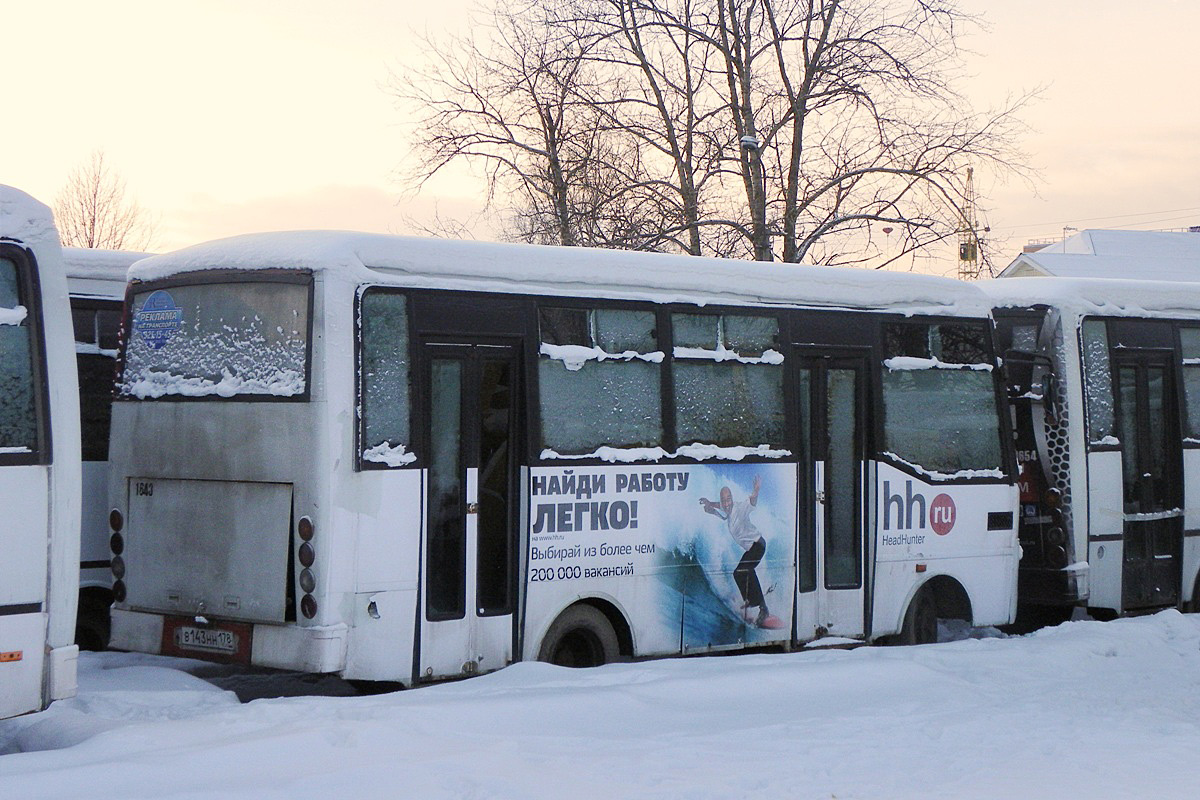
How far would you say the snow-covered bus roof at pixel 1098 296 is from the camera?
1380 centimetres

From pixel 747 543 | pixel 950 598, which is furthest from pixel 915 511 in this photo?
pixel 747 543

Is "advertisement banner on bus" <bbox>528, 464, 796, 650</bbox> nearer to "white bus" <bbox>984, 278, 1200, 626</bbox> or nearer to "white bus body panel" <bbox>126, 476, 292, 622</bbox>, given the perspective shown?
"white bus body panel" <bbox>126, 476, 292, 622</bbox>

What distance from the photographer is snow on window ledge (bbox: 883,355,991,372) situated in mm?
12117

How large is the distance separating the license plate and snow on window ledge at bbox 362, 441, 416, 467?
4.32ft

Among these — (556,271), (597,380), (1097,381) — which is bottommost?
(597,380)

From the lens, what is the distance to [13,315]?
289 inches

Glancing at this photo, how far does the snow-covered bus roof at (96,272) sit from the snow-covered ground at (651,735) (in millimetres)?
2688

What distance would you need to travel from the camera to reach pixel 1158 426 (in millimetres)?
14203

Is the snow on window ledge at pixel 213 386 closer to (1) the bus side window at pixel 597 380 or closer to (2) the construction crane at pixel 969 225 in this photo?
(1) the bus side window at pixel 597 380

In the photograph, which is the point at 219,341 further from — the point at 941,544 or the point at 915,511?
the point at 941,544

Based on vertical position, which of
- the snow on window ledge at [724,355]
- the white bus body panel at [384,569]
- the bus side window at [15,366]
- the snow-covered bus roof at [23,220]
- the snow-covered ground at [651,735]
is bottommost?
the snow-covered ground at [651,735]

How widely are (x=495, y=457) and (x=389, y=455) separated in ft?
2.76

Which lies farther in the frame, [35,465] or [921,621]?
[921,621]

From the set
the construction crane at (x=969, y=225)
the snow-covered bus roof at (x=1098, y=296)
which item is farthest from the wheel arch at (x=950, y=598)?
the construction crane at (x=969, y=225)
